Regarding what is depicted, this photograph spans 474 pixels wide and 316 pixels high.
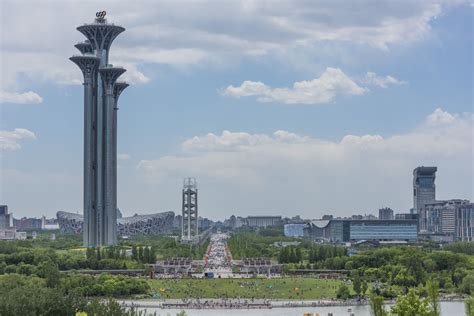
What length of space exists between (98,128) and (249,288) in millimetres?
60104

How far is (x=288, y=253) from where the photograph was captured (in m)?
125

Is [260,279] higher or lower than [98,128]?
lower

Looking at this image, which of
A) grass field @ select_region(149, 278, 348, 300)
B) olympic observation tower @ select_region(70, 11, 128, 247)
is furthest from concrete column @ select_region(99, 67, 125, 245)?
grass field @ select_region(149, 278, 348, 300)

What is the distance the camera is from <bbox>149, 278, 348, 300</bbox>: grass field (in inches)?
3568

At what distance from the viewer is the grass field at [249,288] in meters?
90.6

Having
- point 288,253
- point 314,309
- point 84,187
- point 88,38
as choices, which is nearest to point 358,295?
point 314,309

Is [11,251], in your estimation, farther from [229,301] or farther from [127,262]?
[229,301]

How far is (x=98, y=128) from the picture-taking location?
147625 mm

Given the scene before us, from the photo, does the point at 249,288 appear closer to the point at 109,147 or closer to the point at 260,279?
the point at 260,279

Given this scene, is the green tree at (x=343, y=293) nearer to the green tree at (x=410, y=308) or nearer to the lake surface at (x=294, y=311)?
the lake surface at (x=294, y=311)

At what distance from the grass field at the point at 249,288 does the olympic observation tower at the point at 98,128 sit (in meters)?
47.6

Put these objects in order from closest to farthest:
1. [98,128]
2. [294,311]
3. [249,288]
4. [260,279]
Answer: [294,311] < [249,288] < [260,279] < [98,128]

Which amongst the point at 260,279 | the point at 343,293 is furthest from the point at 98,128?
the point at 343,293

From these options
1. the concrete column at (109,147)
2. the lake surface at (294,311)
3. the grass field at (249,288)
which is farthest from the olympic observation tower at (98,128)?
the lake surface at (294,311)
